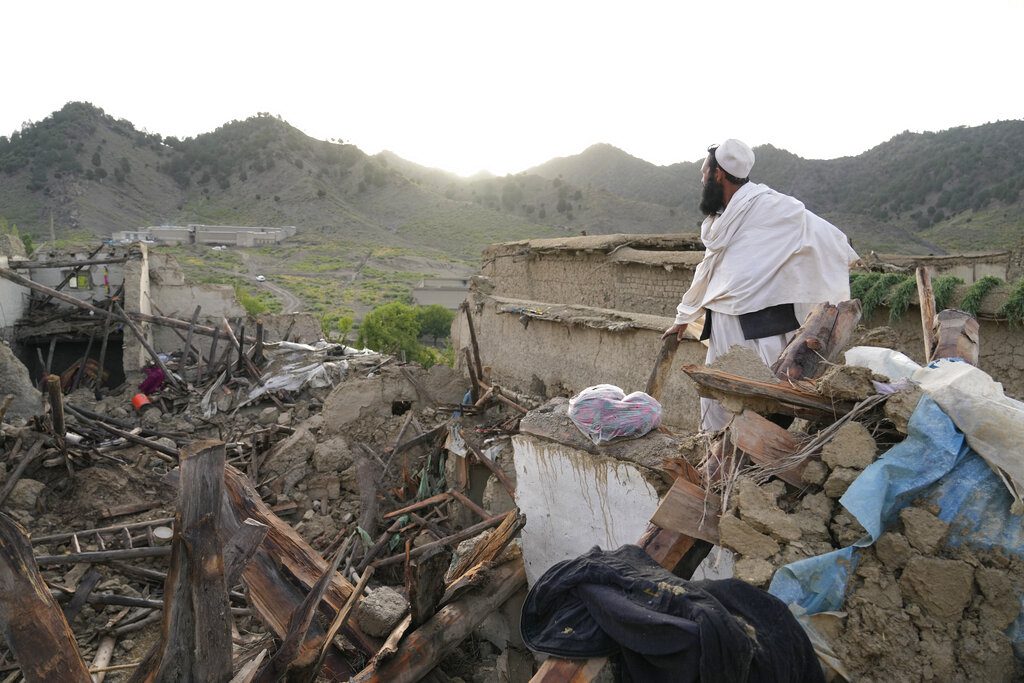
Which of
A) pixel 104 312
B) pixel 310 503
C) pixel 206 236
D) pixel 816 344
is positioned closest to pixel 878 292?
pixel 816 344

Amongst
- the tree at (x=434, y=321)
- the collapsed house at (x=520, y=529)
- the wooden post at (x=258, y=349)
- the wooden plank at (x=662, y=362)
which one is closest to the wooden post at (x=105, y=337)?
the wooden post at (x=258, y=349)

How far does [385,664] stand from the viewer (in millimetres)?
2836

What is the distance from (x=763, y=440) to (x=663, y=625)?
84 cm

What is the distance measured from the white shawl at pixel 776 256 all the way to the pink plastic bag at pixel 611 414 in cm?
85

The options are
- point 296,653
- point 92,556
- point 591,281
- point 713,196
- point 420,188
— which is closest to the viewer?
point 296,653

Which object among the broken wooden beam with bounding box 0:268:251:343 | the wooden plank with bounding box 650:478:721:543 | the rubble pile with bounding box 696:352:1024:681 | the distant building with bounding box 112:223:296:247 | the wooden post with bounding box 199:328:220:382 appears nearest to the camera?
the rubble pile with bounding box 696:352:1024:681

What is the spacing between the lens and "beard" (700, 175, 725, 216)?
12.3 ft

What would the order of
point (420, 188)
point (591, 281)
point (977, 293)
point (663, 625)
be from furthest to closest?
point (420, 188) < point (591, 281) < point (977, 293) < point (663, 625)

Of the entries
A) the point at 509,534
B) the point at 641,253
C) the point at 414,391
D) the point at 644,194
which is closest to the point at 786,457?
the point at 509,534

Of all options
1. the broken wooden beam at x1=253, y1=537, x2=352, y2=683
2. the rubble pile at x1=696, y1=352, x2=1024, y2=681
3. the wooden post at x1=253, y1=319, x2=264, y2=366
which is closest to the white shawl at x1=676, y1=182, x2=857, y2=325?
the rubble pile at x1=696, y1=352, x2=1024, y2=681

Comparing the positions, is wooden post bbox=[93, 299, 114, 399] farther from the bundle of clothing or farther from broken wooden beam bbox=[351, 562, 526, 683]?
the bundle of clothing

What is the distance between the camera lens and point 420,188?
199ft

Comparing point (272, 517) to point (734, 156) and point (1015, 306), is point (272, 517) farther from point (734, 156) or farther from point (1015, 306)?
point (1015, 306)

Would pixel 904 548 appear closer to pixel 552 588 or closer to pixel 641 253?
pixel 552 588
